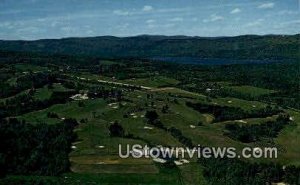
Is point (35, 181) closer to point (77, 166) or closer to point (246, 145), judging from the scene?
point (77, 166)

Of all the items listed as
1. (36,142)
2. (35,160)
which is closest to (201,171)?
(35,160)

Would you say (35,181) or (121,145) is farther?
(121,145)

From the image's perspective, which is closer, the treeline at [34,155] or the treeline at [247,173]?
the treeline at [247,173]

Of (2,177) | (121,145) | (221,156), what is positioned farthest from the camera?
(121,145)

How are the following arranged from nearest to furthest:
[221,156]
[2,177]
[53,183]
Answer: [53,183]
[2,177]
[221,156]

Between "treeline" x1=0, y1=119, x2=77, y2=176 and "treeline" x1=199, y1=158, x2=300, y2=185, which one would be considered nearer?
"treeline" x1=199, y1=158, x2=300, y2=185

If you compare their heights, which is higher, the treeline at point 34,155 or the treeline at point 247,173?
the treeline at point 247,173

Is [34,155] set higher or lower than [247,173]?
lower

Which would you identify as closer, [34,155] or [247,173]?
[247,173]
